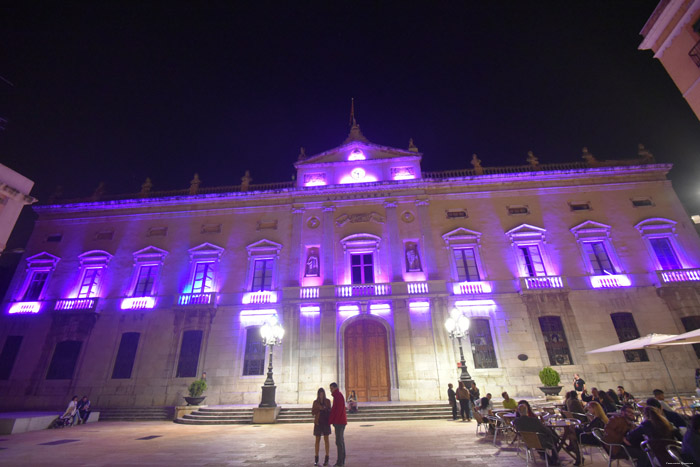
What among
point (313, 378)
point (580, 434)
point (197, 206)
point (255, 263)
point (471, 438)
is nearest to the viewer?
point (580, 434)

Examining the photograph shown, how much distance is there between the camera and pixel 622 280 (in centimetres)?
1884

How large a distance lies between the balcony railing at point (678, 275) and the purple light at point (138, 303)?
29.8 metres

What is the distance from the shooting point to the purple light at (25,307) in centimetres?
2123

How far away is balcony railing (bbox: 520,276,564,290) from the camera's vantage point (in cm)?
1877

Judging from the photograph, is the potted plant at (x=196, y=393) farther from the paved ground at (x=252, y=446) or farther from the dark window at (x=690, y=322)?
the dark window at (x=690, y=322)

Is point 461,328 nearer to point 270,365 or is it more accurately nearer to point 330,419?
point 270,365

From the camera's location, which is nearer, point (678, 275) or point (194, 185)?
point (678, 275)

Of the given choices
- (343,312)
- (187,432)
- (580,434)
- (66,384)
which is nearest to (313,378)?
(343,312)

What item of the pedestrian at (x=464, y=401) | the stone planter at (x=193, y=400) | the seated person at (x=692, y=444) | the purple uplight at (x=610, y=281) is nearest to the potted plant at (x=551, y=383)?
the pedestrian at (x=464, y=401)

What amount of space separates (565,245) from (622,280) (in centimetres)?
335

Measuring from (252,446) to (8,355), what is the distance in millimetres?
21287

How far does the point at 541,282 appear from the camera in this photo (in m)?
18.9

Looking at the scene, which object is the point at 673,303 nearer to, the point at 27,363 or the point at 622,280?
the point at 622,280

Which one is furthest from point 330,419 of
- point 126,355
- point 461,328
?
point 126,355
